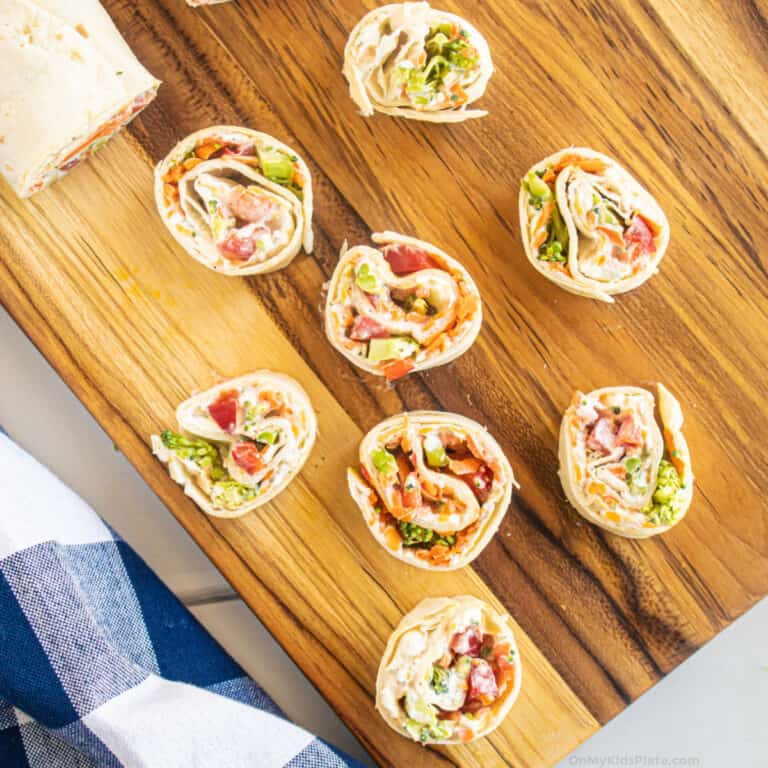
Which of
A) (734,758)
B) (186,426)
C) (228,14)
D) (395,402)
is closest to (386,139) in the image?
(228,14)

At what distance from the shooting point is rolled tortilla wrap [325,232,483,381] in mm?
2992

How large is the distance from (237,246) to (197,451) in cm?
75

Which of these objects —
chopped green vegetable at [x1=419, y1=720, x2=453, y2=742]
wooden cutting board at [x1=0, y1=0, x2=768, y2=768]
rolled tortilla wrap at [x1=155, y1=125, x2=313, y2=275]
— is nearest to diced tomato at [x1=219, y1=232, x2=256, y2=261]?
rolled tortilla wrap at [x1=155, y1=125, x2=313, y2=275]

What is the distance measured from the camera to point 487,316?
3162 mm

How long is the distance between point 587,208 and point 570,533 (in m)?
1.21

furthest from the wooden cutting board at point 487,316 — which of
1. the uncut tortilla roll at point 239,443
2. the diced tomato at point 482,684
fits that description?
the diced tomato at point 482,684

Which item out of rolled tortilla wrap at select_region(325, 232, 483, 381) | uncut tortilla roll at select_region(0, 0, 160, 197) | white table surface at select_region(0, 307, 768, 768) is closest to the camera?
uncut tortilla roll at select_region(0, 0, 160, 197)

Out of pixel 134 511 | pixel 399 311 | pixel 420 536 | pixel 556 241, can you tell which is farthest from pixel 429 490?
pixel 134 511

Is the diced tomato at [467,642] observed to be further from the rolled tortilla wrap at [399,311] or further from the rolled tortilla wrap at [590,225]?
the rolled tortilla wrap at [590,225]

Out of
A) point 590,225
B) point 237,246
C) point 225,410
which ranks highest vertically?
point 237,246

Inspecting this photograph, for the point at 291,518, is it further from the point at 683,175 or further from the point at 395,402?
the point at 683,175

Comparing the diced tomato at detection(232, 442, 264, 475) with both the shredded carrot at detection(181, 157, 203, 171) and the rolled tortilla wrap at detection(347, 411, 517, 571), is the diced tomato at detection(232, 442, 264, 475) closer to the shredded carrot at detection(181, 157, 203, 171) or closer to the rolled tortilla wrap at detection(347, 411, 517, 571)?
the rolled tortilla wrap at detection(347, 411, 517, 571)

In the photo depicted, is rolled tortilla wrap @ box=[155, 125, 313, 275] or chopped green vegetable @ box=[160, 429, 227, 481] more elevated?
rolled tortilla wrap @ box=[155, 125, 313, 275]

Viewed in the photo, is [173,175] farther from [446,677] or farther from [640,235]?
[446,677]
